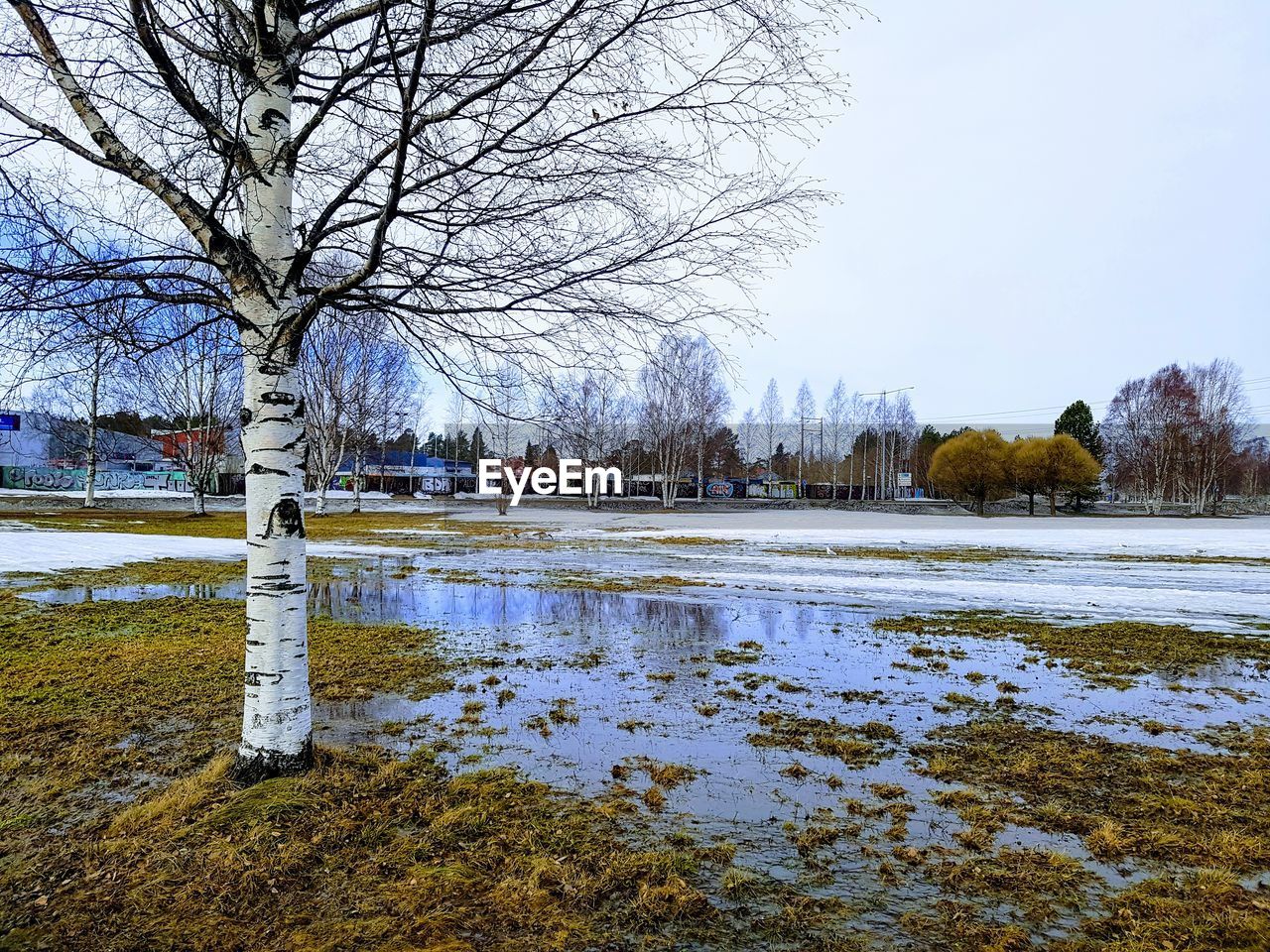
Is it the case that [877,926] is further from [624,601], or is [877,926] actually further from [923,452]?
[923,452]

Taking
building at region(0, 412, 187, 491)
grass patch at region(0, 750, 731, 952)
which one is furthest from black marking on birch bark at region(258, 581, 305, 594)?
building at region(0, 412, 187, 491)

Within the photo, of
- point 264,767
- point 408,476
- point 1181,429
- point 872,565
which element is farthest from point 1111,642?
point 408,476

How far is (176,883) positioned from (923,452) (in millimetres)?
106199

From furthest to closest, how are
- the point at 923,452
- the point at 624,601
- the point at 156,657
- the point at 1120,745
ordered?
1. the point at 923,452
2. the point at 624,601
3. the point at 156,657
4. the point at 1120,745

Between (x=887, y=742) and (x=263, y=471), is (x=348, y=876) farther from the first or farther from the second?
(x=887, y=742)

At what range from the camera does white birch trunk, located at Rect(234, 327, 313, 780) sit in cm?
444

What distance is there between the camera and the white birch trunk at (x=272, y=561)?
14.6 feet

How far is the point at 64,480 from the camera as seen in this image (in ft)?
214

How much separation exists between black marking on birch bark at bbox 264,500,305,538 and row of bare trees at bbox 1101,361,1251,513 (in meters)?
73.0

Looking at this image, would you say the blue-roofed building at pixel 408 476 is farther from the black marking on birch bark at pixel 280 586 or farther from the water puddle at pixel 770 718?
the black marking on birch bark at pixel 280 586

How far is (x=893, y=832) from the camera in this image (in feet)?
14.0

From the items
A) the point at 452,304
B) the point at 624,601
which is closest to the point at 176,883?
the point at 452,304

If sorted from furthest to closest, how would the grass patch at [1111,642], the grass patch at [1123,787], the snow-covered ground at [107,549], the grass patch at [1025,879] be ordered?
the snow-covered ground at [107,549]
the grass patch at [1111,642]
the grass patch at [1123,787]
the grass patch at [1025,879]

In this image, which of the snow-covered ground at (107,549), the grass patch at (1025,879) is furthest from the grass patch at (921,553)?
the grass patch at (1025,879)
